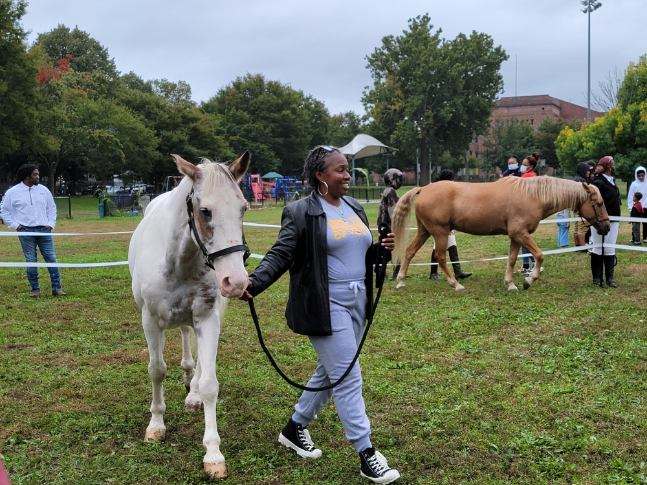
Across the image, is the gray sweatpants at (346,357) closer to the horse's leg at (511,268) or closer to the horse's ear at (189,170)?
the horse's ear at (189,170)

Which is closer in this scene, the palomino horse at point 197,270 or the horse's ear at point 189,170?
the palomino horse at point 197,270

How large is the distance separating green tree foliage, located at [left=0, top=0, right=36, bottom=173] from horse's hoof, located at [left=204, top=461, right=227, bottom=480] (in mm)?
31132

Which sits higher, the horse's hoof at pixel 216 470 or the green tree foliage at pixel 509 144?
the green tree foliage at pixel 509 144

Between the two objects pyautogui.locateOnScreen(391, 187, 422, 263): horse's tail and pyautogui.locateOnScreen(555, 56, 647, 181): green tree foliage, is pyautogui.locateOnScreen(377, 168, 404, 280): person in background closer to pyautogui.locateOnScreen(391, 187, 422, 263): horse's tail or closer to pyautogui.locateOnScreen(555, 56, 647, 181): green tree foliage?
pyautogui.locateOnScreen(391, 187, 422, 263): horse's tail

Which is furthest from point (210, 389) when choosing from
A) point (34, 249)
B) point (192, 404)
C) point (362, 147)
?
point (362, 147)

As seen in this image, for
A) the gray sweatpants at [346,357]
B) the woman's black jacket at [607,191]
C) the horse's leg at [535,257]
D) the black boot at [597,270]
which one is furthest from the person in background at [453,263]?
the gray sweatpants at [346,357]

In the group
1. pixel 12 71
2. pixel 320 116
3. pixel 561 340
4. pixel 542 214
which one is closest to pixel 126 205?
pixel 12 71

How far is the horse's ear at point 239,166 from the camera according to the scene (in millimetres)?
3234

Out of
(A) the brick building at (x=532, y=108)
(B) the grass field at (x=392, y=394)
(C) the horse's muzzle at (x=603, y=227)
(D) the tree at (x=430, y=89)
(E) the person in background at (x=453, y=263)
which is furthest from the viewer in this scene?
(A) the brick building at (x=532, y=108)

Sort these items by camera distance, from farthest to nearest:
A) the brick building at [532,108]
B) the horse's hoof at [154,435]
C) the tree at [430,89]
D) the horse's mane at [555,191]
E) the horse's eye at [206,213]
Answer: the brick building at [532,108] < the tree at [430,89] < the horse's mane at [555,191] < the horse's hoof at [154,435] < the horse's eye at [206,213]

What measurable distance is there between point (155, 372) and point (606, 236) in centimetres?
722

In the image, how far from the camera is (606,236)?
28.3 ft

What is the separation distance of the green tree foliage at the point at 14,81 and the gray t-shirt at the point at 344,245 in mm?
31211

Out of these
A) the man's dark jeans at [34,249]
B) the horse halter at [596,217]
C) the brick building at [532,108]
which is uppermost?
the brick building at [532,108]
